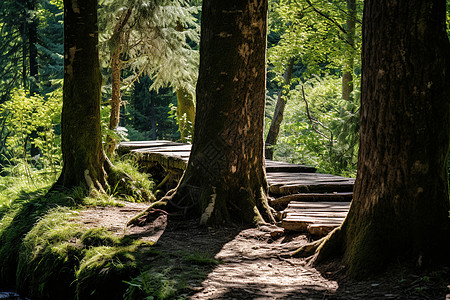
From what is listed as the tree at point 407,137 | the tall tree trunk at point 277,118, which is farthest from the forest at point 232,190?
the tall tree trunk at point 277,118

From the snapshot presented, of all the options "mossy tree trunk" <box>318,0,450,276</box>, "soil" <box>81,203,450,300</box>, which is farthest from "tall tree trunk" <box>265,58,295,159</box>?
"mossy tree trunk" <box>318,0,450,276</box>

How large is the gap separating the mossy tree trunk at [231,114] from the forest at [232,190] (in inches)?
0.7

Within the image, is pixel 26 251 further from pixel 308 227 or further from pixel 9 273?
pixel 308 227

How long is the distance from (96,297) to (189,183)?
207 cm

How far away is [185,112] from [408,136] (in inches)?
466

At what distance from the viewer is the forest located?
3.26 meters

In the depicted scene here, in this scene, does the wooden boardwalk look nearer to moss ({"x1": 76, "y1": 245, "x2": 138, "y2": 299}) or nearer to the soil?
the soil

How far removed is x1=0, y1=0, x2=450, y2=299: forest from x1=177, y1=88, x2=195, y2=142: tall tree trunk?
138 inches

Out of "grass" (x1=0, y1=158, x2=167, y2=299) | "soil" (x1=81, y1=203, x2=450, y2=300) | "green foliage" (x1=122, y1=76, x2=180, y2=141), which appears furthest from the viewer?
"green foliage" (x1=122, y1=76, x2=180, y2=141)

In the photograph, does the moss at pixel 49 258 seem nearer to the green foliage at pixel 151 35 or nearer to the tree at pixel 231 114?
the tree at pixel 231 114

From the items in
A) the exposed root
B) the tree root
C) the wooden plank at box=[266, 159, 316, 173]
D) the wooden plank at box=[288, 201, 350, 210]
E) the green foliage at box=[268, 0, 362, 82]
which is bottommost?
the exposed root

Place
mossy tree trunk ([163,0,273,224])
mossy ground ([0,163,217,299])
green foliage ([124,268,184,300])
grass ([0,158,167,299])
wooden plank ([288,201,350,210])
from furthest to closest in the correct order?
mossy tree trunk ([163,0,273,224]) < wooden plank ([288,201,350,210]) < grass ([0,158,167,299]) < mossy ground ([0,163,217,299]) < green foliage ([124,268,184,300])

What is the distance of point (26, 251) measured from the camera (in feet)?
17.0

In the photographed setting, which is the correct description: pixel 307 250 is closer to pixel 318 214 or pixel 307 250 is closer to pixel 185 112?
pixel 318 214
